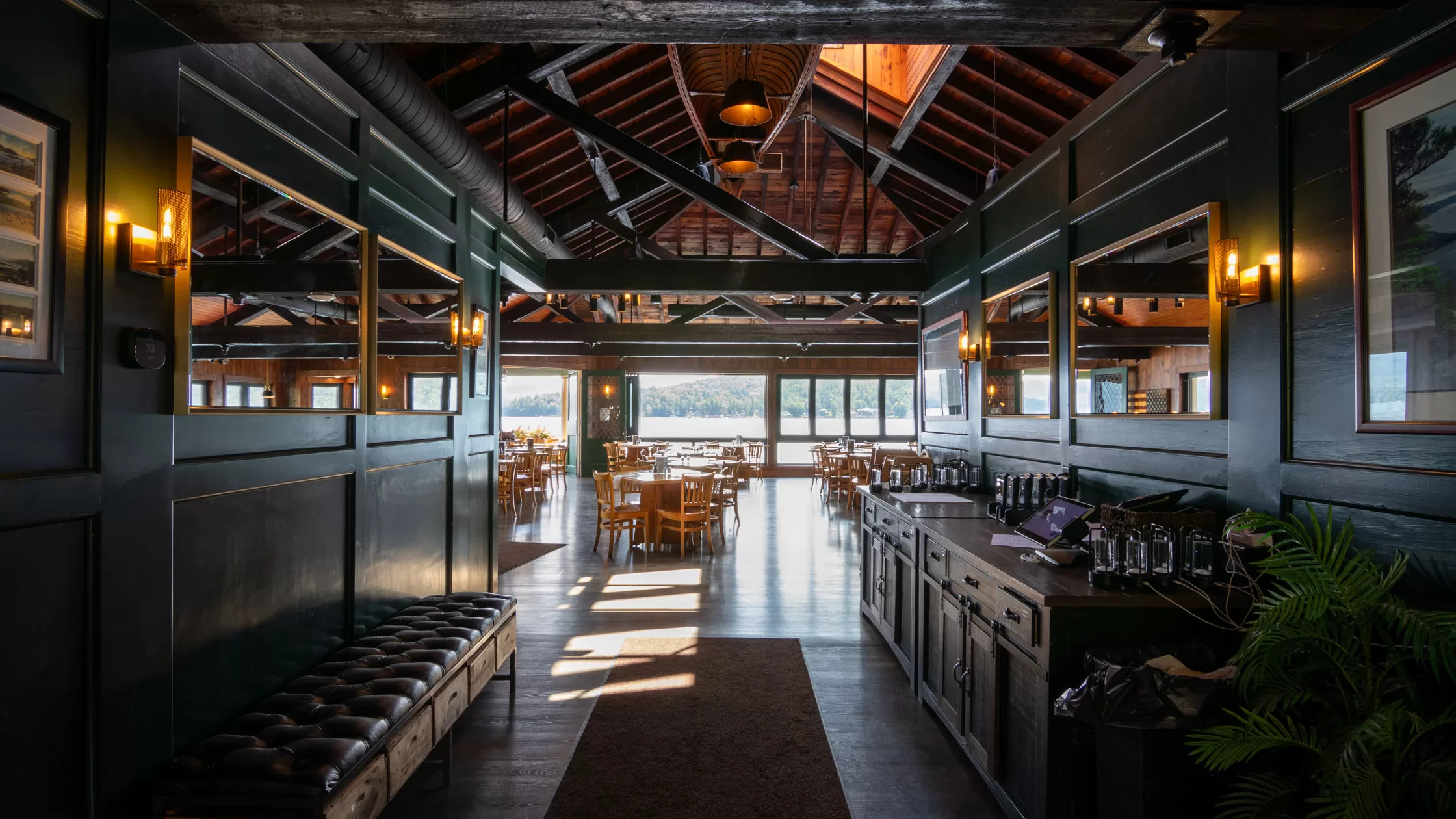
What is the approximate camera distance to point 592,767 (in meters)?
2.99

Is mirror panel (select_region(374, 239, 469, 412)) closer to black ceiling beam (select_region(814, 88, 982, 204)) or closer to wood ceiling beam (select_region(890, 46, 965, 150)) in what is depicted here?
wood ceiling beam (select_region(890, 46, 965, 150))

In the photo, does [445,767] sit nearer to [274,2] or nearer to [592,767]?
[592,767]

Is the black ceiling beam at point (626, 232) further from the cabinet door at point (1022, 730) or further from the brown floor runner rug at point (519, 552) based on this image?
the cabinet door at point (1022, 730)

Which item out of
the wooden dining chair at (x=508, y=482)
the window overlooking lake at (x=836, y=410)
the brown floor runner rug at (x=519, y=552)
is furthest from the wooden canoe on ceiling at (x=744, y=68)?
the window overlooking lake at (x=836, y=410)

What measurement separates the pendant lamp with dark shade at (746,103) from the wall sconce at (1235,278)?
86.0 inches

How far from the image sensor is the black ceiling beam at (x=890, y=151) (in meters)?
Result: 6.10

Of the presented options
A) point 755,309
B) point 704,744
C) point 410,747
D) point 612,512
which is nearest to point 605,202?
point 755,309

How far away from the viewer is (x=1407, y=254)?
74.0 inches

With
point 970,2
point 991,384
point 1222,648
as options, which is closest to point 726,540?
point 991,384

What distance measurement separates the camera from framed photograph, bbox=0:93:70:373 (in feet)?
5.33

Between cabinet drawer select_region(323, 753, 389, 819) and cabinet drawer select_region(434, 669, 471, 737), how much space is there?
1.41 ft

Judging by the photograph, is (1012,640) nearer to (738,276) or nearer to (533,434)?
(738,276)

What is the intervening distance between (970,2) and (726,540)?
6.79 meters

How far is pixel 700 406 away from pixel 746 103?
13.7 metres
